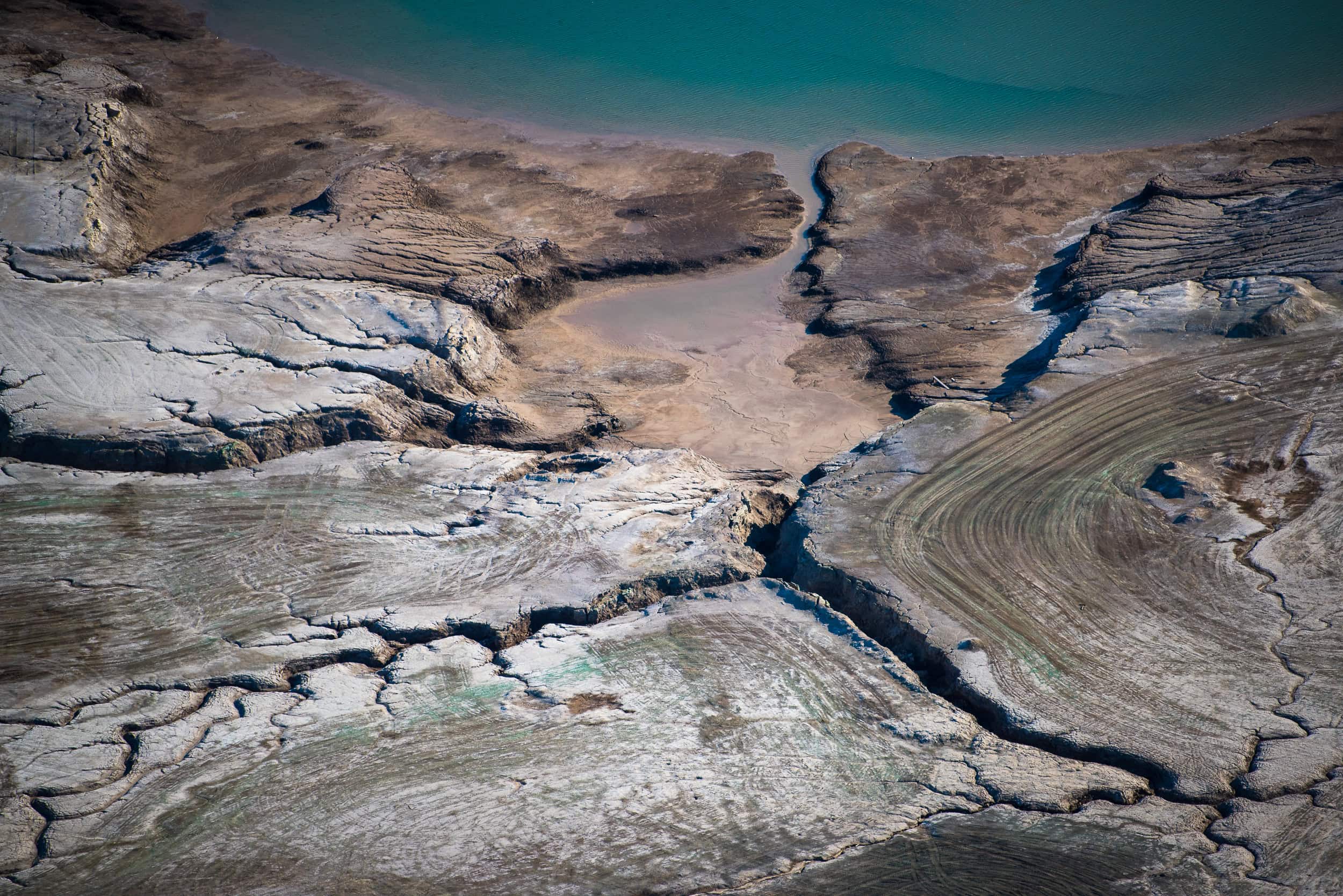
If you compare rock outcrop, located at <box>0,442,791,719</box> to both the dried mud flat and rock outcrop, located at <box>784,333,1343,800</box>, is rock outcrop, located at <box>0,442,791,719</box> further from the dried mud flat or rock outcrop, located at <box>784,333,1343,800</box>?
rock outcrop, located at <box>784,333,1343,800</box>

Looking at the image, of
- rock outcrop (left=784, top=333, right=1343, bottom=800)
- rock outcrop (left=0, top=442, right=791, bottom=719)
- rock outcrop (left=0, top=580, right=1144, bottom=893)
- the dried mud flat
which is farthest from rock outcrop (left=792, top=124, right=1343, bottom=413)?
rock outcrop (left=0, top=580, right=1144, bottom=893)

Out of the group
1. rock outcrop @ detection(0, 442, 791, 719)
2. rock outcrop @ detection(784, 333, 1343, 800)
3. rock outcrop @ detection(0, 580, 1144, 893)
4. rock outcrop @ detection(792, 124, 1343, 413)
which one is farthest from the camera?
rock outcrop @ detection(792, 124, 1343, 413)

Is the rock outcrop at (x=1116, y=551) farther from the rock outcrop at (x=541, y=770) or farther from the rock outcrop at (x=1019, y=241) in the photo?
the rock outcrop at (x=1019, y=241)

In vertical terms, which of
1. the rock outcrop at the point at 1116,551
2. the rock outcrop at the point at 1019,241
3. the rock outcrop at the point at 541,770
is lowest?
the rock outcrop at the point at 541,770

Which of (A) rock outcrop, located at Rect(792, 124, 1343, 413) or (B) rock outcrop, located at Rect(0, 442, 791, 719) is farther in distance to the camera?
(A) rock outcrop, located at Rect(792, 124, 1343, 413)

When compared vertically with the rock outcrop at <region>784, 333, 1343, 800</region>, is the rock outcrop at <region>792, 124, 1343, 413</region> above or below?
above

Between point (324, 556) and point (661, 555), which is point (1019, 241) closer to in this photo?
point (661, 555)

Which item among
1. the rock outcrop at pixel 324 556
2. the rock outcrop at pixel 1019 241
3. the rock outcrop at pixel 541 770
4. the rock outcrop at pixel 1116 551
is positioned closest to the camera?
the rock outcrop at pixel 541 770

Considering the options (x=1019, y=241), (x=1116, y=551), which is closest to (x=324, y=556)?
(x=1116, y=551)

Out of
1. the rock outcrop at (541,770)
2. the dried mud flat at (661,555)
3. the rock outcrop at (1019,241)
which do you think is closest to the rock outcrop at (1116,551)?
the dried mud flat at (661,555)
